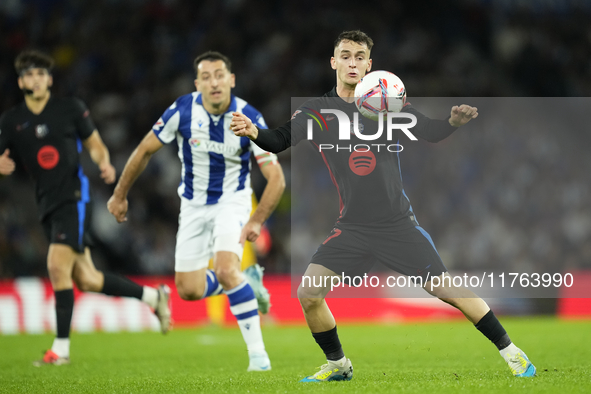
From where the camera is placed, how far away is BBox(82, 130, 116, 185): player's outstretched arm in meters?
6.65

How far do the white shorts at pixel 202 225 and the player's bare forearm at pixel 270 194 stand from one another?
1.39 ft

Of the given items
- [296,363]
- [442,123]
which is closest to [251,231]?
[296,363]

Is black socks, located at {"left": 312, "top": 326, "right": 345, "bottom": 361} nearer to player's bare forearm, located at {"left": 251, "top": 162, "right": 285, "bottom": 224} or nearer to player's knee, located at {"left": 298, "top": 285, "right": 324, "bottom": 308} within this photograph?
player's knee, located at {"left": 298, "top": 285, "right": 324, "bottom": 308}

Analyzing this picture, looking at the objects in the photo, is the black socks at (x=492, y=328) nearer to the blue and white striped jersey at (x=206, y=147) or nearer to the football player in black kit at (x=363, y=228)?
the football player in black kit at (x=363, y=228)

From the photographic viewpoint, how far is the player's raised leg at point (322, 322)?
14.6ft

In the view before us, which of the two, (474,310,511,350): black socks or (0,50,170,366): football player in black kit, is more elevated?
(0,50,170,366): football player in black kit

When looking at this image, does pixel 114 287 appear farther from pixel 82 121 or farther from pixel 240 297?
pixel 240 297

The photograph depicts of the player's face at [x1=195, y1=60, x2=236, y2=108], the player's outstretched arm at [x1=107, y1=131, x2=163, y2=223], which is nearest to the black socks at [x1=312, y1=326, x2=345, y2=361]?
the player's outstretched arm at [x1=107, y1=131, x2=163, y2=223]

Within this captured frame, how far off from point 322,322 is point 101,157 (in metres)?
3.19

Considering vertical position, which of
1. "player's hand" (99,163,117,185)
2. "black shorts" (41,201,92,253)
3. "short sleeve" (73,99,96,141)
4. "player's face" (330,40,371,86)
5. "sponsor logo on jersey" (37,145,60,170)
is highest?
"player's face" (330,40,371,86)

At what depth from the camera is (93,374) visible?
533cm

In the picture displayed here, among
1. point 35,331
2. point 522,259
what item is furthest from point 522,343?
point 35,331

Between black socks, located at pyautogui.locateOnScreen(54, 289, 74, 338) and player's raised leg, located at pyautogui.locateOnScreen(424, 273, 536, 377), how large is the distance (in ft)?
11.8

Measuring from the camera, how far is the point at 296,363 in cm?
606
